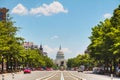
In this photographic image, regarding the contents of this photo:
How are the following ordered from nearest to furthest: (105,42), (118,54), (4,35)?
(118,54) → (105,42) → (4,35)

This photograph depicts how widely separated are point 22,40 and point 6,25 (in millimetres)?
8928

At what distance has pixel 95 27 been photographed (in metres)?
103

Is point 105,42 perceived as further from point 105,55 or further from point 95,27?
point 95,27

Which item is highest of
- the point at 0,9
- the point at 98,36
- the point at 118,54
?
the point at 0,9

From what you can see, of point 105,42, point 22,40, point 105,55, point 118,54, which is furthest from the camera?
point 22,40

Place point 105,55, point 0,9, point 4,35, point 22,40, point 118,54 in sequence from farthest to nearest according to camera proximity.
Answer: point 0,9, point 22,40, point 4,35, point 105,55, point 118,54

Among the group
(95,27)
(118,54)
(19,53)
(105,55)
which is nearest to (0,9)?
(19,53)

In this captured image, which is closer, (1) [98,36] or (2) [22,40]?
(1) [98,36]

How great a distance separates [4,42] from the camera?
9150cm

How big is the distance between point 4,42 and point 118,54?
2998cm

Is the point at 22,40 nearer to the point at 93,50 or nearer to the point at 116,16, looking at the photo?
the point at 93,50

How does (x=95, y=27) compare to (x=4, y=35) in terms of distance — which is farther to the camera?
(x=95, y=27)

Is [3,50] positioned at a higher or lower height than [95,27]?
lower

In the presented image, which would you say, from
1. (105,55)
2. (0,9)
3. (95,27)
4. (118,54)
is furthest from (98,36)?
(0,9)
